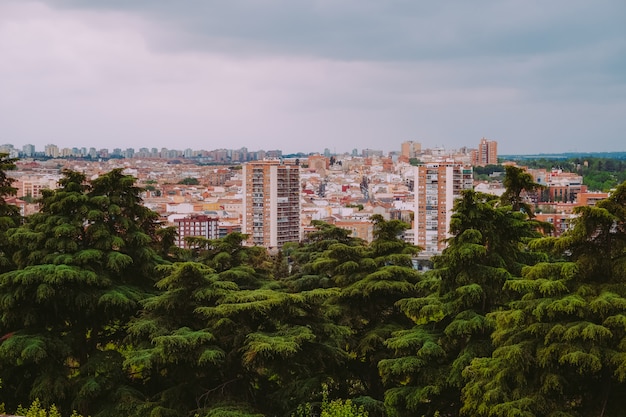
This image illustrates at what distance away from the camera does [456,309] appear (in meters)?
7.32

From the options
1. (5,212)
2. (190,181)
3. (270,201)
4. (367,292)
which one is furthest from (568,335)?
(190,181)

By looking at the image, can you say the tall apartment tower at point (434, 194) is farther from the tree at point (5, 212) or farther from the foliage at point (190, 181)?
the foliage at point (190, 181)

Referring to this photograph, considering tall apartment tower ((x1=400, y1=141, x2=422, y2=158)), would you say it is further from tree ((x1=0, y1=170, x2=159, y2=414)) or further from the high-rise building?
tree ((x1=0, y1=170, x2=159, y2=414))

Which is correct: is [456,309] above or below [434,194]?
above

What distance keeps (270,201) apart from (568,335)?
43.9 metres

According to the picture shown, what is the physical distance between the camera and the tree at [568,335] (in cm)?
568

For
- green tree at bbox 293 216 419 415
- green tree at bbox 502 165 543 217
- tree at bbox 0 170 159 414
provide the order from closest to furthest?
tree at bbox 0 170 159 414 < green tree at bbox 293 216 419 415 < green tree at bbox 502 165 543 217

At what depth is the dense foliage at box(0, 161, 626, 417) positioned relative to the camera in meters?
6.02

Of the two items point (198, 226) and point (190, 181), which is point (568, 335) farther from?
point (190, 181)

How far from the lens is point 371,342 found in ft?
26.9

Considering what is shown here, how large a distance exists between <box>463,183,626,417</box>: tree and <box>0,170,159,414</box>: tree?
3.59m

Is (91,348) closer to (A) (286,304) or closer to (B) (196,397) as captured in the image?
(B) (196,397)

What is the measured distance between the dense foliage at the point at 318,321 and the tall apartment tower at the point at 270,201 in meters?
39.6

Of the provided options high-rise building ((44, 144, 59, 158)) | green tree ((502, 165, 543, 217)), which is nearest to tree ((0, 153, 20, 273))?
green tree ((502, 165, 543, 217))
